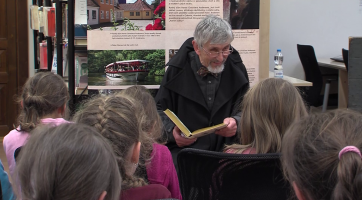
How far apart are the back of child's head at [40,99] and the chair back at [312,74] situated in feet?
10.3

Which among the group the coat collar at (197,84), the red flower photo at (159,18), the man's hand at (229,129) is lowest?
the man's hand at (229,129)

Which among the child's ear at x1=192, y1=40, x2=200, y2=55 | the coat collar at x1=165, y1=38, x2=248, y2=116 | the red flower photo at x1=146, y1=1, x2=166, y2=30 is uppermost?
the red flower photo at x1=146, y1=1, x2=166, y2=30

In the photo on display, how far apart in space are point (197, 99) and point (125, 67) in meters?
0.81

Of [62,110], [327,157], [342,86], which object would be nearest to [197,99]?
[62,110]

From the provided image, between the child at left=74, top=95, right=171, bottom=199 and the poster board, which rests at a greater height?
the poster board

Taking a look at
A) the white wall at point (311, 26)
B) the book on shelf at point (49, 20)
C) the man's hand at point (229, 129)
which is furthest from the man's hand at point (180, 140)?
the white wall at point (311, 26)

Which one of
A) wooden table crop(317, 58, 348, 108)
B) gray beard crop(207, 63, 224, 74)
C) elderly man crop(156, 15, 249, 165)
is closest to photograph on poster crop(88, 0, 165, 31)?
elderly man crop(156, 15, 249, 165)

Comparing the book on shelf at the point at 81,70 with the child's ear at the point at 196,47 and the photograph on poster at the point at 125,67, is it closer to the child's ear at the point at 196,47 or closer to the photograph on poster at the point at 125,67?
the photograph on poster at the point at 125,67

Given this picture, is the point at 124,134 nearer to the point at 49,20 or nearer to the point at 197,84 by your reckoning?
the point at 197,84

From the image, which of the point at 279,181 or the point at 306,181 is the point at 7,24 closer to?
the point at 279,181

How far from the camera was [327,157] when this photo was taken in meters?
0.92

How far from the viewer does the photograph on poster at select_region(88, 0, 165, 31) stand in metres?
2.93

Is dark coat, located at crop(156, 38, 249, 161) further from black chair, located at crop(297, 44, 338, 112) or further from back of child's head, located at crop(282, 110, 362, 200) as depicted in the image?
black chair, located at crop(297, 44, 338, 112)

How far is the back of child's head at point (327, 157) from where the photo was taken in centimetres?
87
